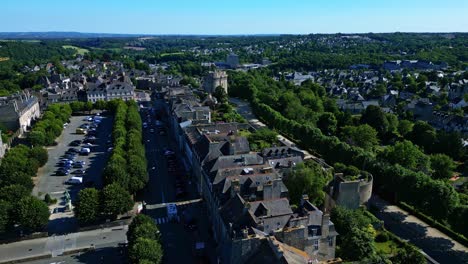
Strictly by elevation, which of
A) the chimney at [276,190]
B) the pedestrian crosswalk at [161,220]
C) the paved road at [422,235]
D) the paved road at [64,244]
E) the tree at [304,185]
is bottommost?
the paved road at [422,235]

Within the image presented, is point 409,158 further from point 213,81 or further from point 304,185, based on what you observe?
point 213,81

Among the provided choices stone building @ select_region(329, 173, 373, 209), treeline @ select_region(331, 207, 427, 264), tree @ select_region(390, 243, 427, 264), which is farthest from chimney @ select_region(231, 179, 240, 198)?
tree @ select_region(390, 243, 427, 264)

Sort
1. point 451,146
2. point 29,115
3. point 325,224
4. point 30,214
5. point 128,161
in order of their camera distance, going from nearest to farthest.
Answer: point 325,224, point 30,214, point 128,161, point 451,146, point 29,115

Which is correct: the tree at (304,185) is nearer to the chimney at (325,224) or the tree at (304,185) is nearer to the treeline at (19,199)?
the chimney at (325,224)

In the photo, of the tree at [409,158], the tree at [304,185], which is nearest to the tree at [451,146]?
the tree at [409,158]

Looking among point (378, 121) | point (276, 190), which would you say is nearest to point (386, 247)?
point (276, 190)

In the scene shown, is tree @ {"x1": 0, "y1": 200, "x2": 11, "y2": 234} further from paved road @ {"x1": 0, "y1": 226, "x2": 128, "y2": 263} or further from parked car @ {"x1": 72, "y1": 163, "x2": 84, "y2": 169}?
parked car @ {"x1": 72, "y1": 163, "x2": 84, "y2": 169}
